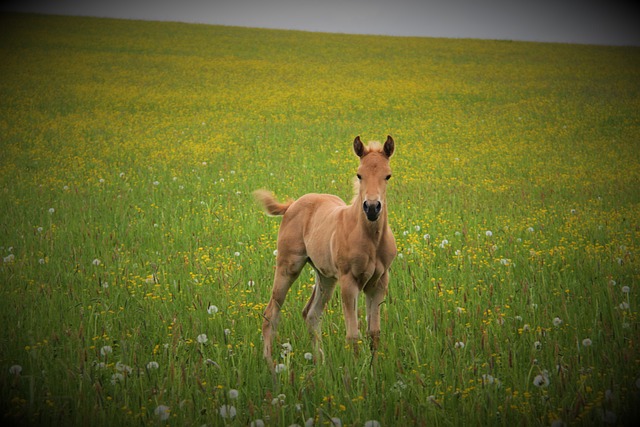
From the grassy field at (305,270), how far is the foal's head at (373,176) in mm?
1261

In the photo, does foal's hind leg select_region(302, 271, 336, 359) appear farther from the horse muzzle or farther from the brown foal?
the horse muzzle

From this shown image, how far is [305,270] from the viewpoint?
7.70m

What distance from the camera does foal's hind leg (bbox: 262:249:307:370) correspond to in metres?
5.27

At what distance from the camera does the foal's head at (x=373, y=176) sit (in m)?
4.29

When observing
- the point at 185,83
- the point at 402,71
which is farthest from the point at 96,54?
the point at 402,71

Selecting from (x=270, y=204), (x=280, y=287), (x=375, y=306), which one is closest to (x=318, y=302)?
A: (x=280, y=287)

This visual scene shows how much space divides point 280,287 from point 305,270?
224 centimetres

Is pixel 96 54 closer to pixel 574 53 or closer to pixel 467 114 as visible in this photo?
pixel 467 114

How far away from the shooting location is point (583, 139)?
67.6ft

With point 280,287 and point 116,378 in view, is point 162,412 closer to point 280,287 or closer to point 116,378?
point 116,378

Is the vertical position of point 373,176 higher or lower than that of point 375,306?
higher

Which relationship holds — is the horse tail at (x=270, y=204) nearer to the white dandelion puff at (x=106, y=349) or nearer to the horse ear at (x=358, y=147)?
the horse ear at (x=358, y=147)

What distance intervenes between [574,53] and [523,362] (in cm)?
4573

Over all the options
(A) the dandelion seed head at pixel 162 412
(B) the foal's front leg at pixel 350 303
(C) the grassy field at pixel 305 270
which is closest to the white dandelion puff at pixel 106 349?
(C) the grassy field at pixel 305 270
